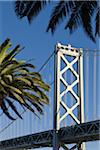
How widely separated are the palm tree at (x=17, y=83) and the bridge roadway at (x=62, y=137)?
5.68 meters

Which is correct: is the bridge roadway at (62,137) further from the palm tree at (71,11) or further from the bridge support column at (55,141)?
the palm tree at (71,11)

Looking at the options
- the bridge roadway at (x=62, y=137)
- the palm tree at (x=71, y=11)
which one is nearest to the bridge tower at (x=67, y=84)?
the bridge roadway at (x=62, y=137)

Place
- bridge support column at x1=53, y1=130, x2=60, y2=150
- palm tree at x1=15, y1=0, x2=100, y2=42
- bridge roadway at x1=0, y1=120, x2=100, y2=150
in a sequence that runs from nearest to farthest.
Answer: palm tree at x1=15, y1=0, x2=100, y2=42, bridge roadway at x1=0, y1=120, x2=100, y2=150, bridge support column at x1=53, y1=130, x2=60, y2=150

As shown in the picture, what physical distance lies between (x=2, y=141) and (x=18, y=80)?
886 inches

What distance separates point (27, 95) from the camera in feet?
96.2

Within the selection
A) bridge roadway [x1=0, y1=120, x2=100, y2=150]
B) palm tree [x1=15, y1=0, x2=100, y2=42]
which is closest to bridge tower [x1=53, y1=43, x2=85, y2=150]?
bridge roadway [x1=0, y1=120, x2=100, y2=150]

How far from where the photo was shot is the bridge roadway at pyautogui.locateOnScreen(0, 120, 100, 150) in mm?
35156

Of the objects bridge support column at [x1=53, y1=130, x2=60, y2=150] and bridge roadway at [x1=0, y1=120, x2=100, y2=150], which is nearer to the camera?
bridge roadway at [x1=0, y1=120, x2=100, y2=150]

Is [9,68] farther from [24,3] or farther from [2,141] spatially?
[2,141]

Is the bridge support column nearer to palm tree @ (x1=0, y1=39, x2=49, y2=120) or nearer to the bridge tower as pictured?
the bridge tower

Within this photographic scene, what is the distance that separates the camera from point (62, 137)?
40.3m

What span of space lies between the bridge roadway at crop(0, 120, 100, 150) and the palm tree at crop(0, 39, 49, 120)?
5681mm

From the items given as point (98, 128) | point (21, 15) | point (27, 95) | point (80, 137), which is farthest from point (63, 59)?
point (21, 15)

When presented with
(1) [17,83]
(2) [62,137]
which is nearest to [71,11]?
(1) [17,83]
